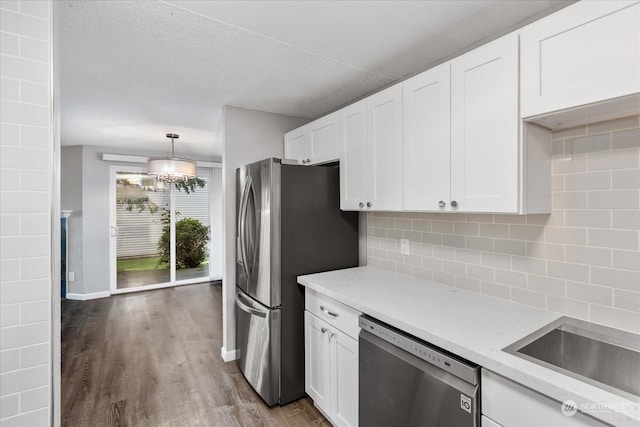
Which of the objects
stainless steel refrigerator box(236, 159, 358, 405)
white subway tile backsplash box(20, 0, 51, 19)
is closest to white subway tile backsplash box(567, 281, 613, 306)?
stainless steel refrigerator box(236, 159, 358, 405)

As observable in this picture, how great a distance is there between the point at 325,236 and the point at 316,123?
38.3 inches

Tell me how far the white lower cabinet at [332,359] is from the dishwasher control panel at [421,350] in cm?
16

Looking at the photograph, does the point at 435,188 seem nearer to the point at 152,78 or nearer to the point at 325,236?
the point at 325,236

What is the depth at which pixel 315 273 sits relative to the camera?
2352 millimetres

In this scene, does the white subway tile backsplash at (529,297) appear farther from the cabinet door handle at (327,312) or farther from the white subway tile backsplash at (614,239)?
the cabinet door handle at (327,312)

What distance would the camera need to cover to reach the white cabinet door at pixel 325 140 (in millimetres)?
2434

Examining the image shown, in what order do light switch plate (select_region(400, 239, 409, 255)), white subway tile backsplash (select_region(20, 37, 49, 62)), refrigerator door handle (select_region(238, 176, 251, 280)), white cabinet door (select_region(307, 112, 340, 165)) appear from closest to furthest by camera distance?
white subway tile backsplash (select_region(20, 37, 49, 62)) → light switch plate (select_region(400, 239, 409, 255)) → white cabinet door (select_region(307, 112, 340, 165)) → refrigerator door handle (select_region(238, 176, 251, 280))

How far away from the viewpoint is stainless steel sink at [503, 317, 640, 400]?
1181 mm

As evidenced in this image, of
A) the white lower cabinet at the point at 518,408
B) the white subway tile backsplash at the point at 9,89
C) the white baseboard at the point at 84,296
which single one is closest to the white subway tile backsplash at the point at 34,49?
the white subway tile backsplash at the point at 9,89

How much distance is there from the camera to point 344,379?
1.82 m

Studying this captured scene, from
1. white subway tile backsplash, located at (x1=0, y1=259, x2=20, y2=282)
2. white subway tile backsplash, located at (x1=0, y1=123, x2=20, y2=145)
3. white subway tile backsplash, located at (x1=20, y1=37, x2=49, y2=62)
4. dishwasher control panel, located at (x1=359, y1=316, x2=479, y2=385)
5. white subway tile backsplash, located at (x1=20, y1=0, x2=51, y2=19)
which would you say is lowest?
dishwasher control panel, located at (x1=359, y1=316, x2=479, y2=385)

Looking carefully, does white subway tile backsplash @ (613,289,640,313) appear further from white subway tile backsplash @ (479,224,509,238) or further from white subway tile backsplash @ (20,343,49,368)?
white subway tile backsplash @ (20,343,49,368)

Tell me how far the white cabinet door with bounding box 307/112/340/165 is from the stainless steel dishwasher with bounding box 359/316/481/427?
52.2 inches

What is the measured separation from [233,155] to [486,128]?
219cm
